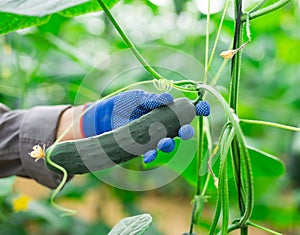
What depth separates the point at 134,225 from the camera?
1.63 feet

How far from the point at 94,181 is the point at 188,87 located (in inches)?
44.1

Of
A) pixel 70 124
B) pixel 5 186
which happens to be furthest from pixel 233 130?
pixel 5 186

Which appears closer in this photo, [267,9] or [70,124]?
[267,9]

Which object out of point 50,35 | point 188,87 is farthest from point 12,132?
point 50,35

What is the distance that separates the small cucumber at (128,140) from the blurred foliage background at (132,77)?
38cm

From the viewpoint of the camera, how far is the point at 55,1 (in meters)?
0.43

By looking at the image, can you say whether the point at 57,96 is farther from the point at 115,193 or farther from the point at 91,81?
the point at 115,193

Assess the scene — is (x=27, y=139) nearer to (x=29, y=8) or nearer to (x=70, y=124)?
(x=70, y=124)

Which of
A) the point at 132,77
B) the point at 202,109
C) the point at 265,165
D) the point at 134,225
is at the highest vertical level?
the point at 132,77

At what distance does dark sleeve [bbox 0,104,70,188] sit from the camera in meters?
0.70

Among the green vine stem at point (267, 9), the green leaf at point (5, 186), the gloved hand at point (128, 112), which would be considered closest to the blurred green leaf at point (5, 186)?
the green leaf at point (5, 186)

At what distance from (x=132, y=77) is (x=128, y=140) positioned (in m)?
0.96

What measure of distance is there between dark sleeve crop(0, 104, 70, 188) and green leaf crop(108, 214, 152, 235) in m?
0.21

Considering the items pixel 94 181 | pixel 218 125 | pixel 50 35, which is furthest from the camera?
pixel 94 181
